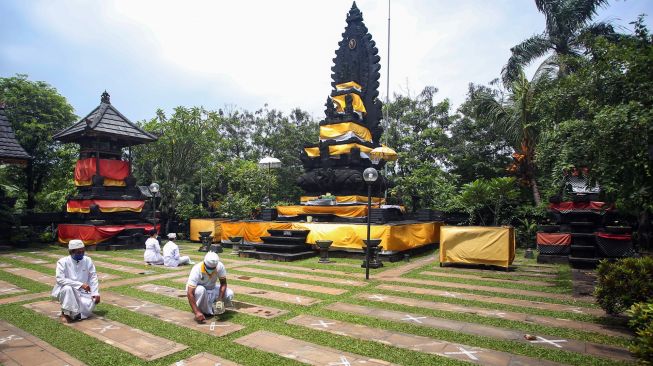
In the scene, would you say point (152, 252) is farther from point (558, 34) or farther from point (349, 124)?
point (558, 34)

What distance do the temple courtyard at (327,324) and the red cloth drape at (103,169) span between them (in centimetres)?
899

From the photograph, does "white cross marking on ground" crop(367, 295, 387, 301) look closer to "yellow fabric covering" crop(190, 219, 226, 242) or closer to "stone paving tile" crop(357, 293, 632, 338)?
"stone paving tile" crop(357, 293, 632, 338)

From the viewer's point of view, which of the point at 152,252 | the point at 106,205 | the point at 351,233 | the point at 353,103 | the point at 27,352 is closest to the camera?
the point at 27,352

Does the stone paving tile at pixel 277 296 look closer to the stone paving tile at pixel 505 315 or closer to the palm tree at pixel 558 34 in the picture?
the stone paving tile at pixel 505 315

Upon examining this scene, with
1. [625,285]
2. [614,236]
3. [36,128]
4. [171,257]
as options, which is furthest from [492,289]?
[36,128]

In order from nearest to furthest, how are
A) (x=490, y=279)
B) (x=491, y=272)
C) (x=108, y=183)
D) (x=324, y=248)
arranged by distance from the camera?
(x=490, y=279), (x=491, y=272), (x=324, y=248), (x=108, y=183)

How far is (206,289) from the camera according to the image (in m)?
6.36

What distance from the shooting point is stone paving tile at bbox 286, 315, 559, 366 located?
4.59m

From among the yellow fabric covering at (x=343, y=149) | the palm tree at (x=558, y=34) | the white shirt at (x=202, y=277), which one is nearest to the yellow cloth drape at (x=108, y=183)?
the yellow fabric covering at (x=343, y=149)

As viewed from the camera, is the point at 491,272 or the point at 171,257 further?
the point at 171,257

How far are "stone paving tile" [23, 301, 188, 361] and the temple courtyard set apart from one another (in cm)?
2

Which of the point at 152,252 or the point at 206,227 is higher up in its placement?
the point at 206,227

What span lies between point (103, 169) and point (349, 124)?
1276cm

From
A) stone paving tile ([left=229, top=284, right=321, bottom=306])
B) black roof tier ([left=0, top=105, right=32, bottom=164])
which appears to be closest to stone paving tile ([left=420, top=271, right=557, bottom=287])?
stone paving tile ([left=229, top=284, right=321, bottom=306])
